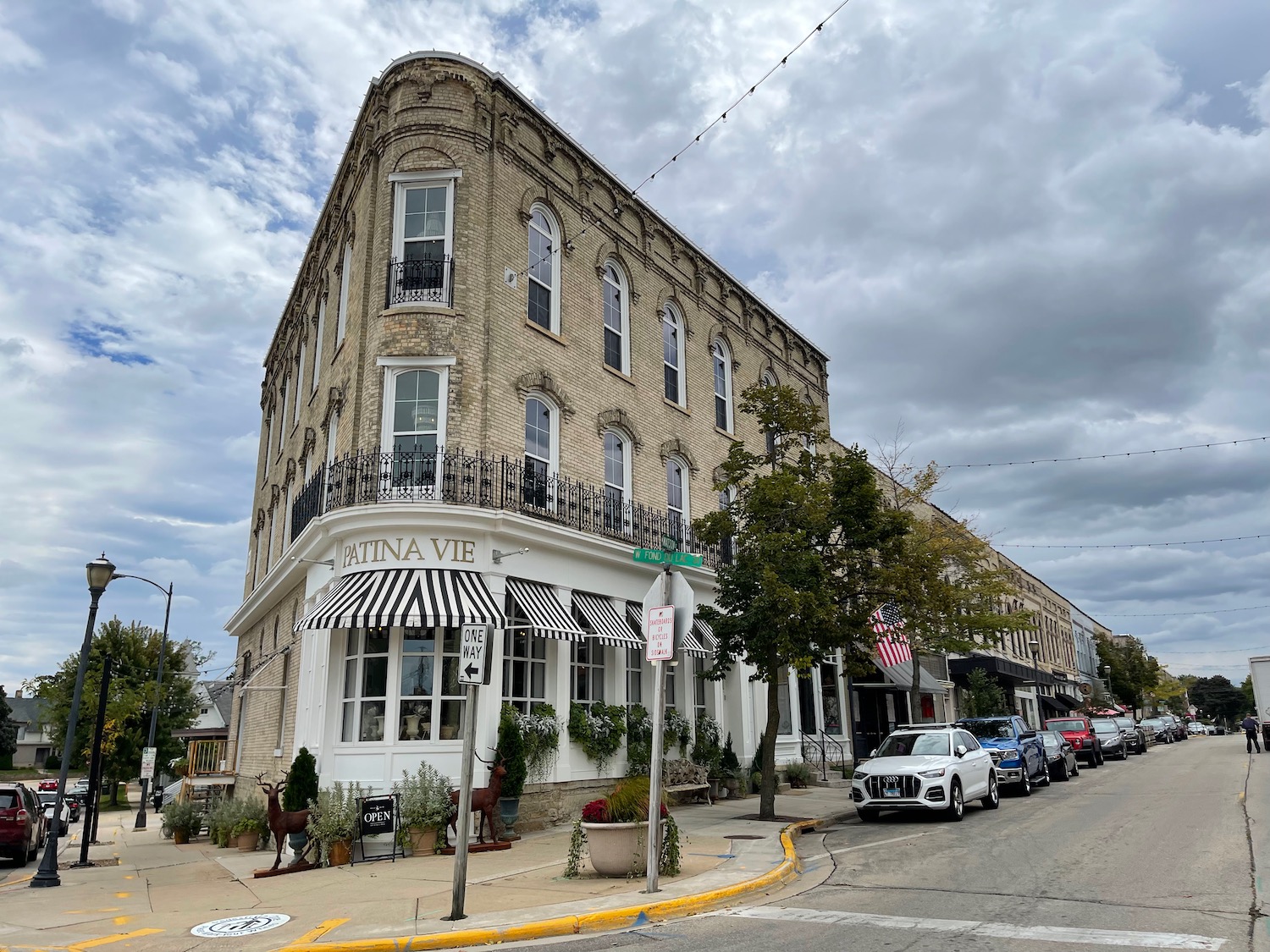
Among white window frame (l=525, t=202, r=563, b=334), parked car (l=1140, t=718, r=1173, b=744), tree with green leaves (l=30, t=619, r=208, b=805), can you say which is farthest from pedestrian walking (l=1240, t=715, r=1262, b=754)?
tree with green leaves (l=30, t=619, r=208, b=805)

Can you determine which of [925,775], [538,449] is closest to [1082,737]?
[925,775]

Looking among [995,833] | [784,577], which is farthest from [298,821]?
[995,833]

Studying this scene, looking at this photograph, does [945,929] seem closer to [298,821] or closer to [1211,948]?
[1211,948]

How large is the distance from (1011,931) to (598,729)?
34.5ft

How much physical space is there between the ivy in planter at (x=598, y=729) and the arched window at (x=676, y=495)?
5144mm

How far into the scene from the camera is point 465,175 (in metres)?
17.7

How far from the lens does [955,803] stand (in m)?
15.5

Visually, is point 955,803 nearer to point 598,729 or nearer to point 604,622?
point 598,729

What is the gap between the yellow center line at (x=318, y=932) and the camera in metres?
8.21

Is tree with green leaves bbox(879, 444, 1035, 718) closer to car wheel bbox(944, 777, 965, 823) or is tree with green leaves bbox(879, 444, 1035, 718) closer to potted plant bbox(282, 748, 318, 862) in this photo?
car wheel bbox(944, 777, 965, 823)

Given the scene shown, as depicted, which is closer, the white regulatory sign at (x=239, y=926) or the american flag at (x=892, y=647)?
the white regulatory sign at (x=239, y=926)

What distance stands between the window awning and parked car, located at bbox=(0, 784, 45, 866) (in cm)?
1008

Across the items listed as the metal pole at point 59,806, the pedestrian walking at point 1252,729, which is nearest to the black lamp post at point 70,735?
the metal pole at point 59,806

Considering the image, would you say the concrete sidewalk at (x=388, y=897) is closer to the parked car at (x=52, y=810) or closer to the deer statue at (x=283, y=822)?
the deer statue at (x=283, y=822)
